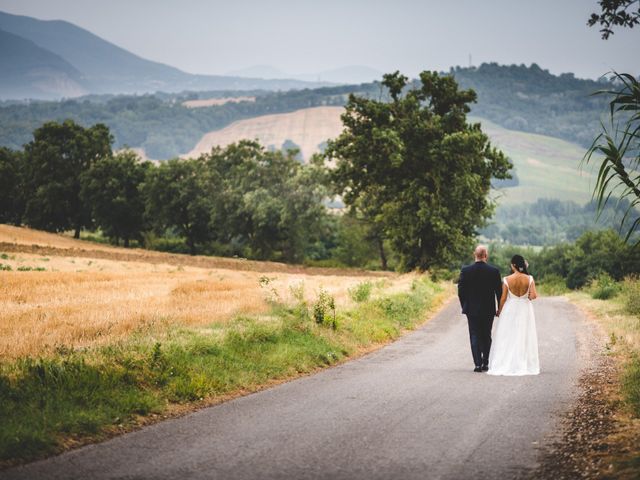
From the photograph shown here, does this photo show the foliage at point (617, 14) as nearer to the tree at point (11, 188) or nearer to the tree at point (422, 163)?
the tree at point (422, 163)

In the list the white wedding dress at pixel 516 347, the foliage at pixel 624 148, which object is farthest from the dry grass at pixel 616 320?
the foliage at pixel 624 148

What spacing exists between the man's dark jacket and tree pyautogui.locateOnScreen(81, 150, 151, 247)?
74.5 meters

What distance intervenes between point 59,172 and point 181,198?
16564mm

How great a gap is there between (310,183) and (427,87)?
39.5 m

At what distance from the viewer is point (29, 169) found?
86625 mm

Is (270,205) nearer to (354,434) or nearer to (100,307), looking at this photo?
(100,307)

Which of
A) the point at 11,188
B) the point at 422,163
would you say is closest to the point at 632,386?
the point at 422,163

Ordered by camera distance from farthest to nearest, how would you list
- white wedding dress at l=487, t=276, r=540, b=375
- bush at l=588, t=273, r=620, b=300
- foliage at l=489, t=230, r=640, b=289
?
foliage at l=489, t=230, r=640, b=289, bush at l=588, t=273, r=620, b=300, white wedding dress at l=487, t=276, r=540, b=375

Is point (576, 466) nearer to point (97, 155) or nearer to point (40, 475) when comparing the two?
point (40, 475)

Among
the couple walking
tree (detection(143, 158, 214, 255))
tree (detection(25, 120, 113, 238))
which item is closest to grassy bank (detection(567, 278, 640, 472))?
the couple walking

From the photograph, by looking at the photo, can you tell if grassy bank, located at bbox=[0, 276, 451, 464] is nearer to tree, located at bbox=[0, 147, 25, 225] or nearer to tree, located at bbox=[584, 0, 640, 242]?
tree, located at bbox=[584, 0, 640, 242]

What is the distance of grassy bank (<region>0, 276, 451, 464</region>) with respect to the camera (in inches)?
316

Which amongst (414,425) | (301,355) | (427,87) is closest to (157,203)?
(427,87)

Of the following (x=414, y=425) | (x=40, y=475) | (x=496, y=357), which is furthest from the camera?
(x=496, y=357)
